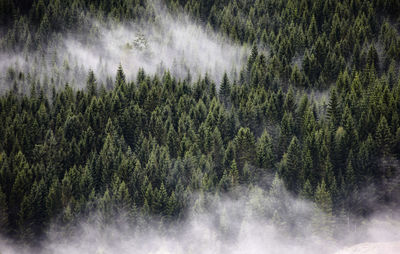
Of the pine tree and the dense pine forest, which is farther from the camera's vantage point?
the dense pine forest

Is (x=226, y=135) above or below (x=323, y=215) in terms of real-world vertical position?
below

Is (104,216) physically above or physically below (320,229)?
below

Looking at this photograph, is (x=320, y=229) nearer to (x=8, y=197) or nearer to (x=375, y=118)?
(x=375, y=118)

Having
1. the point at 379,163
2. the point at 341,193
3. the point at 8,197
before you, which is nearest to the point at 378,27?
the point at 379,163

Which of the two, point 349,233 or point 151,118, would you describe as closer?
point 349,233

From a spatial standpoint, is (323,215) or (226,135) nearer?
(323,215)

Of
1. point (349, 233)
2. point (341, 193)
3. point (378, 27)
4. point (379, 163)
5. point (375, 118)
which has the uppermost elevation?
point (378, 27)

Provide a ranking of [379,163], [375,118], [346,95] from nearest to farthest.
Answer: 1. [379,163]
2. [375,118]
3. [346,95]

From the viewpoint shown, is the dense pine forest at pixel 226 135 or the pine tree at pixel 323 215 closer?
the pine tree at pixel 323 215
